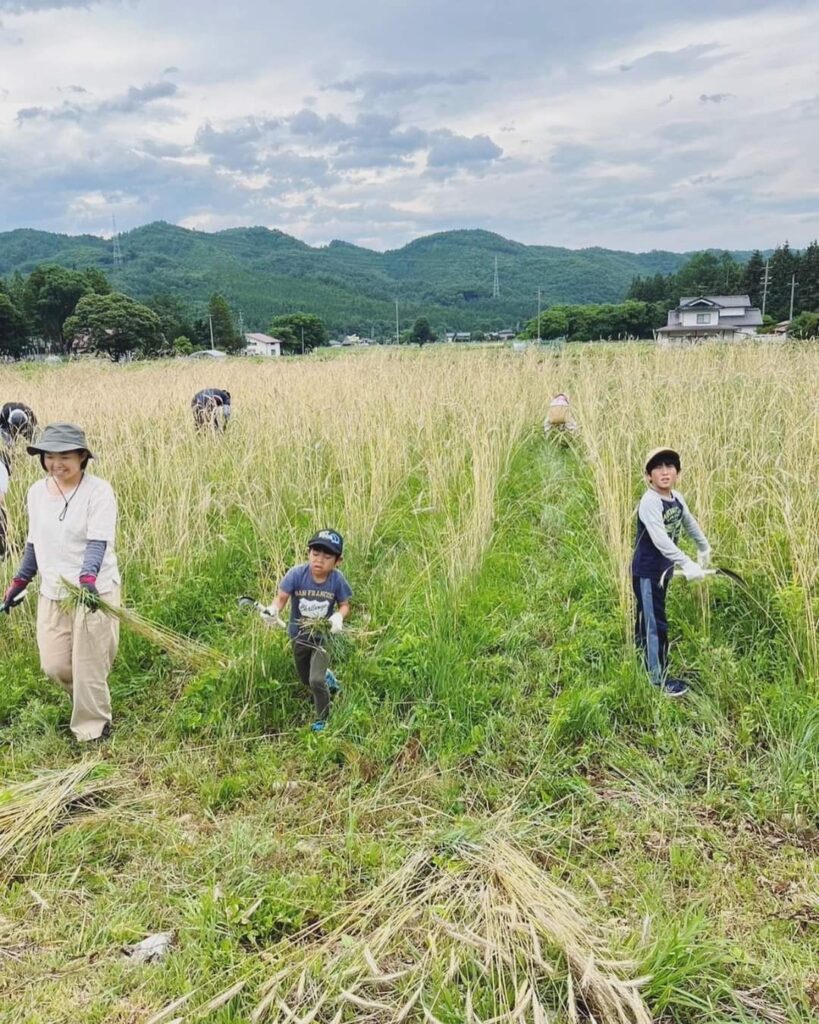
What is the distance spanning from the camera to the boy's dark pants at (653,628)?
2.79 metres

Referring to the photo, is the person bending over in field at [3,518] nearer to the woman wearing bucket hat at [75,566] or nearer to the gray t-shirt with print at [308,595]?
the woman wearing bucket hat at [75,566]

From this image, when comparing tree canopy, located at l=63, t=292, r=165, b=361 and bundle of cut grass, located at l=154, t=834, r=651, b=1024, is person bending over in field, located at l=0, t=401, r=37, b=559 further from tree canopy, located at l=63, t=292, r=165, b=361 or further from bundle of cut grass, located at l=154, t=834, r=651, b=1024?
tree canopy, located at l=63, t=292, r=165, b=361

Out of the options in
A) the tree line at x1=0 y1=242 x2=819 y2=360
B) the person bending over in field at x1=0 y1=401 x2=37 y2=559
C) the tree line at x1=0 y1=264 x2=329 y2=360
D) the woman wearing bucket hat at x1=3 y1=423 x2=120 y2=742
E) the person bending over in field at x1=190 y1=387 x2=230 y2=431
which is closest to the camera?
the woman wearing bucket hat at x1=3 y1=423 x2=120 y2=742

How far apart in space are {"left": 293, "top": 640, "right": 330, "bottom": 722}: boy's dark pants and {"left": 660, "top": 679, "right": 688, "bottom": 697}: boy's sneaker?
1471 mm

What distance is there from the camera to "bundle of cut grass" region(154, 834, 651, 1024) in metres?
1.54

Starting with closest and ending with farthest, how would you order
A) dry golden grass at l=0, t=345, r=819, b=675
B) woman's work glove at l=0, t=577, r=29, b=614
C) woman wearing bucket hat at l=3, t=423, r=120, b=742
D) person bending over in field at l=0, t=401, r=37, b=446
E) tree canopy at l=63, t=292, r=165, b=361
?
woman wearing bucket hat at l=3, t=423, r=120, b=742 → woman's work glove at l=0, t=577, r=29, b=614 → dry golden grass at l=0, t=345, r=819, b=675 → person bending over in field at l=0, t=401, r=37, b=446 → tree canopy at l=63, t=292, r=165, b=361

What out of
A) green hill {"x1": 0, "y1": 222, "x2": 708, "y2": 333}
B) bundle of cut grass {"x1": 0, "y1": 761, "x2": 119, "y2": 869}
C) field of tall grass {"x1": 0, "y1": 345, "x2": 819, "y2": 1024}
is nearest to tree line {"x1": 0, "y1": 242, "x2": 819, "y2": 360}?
green hill {"x1": 0, "y1": 222, "x2": 708, "y2": 333}

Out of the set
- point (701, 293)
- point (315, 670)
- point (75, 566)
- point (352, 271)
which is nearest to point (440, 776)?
point (315, 670)

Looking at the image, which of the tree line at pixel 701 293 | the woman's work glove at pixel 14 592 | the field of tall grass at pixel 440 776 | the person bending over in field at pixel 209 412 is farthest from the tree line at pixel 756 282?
the woman's work glove at pixel 14 592

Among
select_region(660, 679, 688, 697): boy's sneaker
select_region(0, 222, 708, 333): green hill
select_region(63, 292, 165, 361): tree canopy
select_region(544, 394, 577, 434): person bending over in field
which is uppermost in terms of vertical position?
select_region(0, 222, 708, 333): green hill

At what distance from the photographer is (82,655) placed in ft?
9.18

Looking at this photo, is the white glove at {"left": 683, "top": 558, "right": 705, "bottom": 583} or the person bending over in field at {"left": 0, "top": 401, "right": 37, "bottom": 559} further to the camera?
the person bending over in field at {"left": 0, "top": 401, "right": 37, "bottom": 559}

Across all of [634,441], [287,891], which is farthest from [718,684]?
[634,441]

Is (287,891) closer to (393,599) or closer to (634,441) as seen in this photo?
(393,599)
